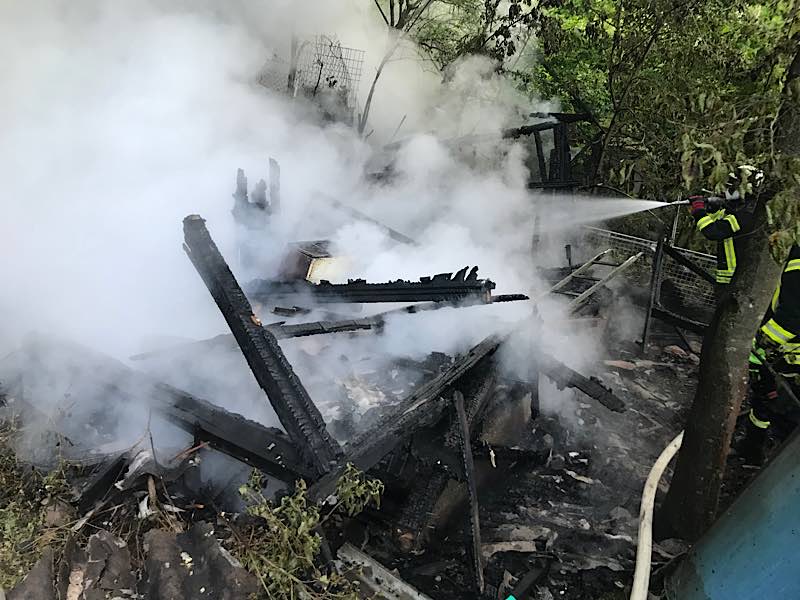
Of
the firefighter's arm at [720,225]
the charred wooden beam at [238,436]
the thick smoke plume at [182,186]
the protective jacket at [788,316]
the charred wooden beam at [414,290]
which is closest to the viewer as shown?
the charred wooden beam at [238,436]

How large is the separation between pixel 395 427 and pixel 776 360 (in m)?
2.89

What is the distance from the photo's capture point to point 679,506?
10.2 ft

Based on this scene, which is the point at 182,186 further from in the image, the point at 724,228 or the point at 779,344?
the point at 779,344

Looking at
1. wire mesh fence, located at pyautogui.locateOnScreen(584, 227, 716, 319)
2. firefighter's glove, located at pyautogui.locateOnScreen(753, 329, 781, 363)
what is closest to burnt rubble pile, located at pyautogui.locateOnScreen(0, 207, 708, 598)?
firefighter's glove, located at pyautogui.locateOnScreen(753, 329, 781, 363)

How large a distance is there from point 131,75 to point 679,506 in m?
6.35

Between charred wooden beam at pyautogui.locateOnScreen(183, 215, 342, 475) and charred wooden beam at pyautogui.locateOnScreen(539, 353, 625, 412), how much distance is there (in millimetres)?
1992

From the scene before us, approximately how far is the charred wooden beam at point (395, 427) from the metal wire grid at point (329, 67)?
25.3ft

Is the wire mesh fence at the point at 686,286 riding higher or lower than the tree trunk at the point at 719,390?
lower

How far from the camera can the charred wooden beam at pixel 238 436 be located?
8.30ft

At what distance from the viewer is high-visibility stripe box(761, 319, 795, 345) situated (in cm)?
380

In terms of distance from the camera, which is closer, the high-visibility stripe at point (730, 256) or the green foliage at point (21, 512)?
the green foliage at point (21, 512)

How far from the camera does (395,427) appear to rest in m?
2.79

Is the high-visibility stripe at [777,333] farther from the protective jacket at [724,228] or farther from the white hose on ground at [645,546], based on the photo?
the white hose on ground at [645,546]

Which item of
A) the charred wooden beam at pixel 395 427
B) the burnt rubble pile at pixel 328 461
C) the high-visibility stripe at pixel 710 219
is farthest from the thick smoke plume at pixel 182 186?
the high-visibility stripe at pixel 710 219
